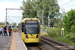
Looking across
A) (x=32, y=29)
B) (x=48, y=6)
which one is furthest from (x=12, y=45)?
(x=48, y=6)

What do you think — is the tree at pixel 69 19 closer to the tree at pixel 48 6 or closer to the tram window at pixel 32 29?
the tram window at pixel 32 29

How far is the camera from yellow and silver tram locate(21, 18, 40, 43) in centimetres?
1568

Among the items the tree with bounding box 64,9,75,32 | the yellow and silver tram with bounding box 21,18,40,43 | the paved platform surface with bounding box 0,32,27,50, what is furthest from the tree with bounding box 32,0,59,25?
the yellow and silver tram with bounding box 21,18,40,43

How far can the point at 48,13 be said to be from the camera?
232ft

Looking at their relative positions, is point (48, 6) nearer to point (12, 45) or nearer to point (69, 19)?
point (69, 19)

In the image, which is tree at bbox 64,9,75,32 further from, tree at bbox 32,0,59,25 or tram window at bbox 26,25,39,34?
tree at bbox 32,0,59,25

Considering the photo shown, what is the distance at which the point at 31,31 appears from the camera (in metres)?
15.8

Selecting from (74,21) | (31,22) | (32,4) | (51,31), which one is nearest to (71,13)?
(74,21)

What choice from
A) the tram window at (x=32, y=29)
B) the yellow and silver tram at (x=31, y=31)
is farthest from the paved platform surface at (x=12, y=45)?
the tram window at (x=32, y=29)

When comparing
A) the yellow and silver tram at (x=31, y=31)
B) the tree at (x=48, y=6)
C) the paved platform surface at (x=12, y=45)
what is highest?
the tree at (x=48, y=6)

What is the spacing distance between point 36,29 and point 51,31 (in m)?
12.8

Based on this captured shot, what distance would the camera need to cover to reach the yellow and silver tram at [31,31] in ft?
51.4

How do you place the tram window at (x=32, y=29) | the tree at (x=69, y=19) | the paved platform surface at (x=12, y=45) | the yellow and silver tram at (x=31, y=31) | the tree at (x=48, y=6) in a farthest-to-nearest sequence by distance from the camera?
1. the tree at (x=48, y=6)
2. the tree at (x=69, y=19)
3. the tram window at (x=32, y=29)
4. the yellow and silver tram at (x=31, y=31)
5. the paved platform surface at (x=12, y=45)

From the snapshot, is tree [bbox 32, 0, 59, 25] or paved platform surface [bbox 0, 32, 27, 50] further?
tree [bbox 32, 0, 59, 25]
